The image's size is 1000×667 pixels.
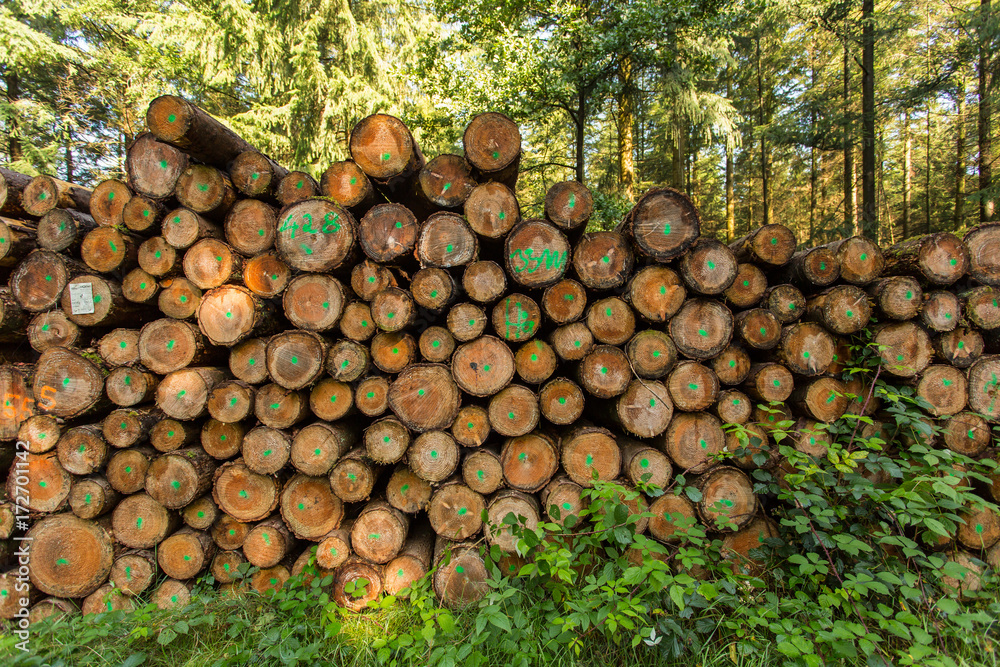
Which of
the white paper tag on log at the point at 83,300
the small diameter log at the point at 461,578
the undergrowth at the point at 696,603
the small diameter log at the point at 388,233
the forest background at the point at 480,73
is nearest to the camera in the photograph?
the undergrowth at the point at 696,603

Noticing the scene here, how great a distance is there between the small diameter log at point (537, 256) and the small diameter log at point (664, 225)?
48cm

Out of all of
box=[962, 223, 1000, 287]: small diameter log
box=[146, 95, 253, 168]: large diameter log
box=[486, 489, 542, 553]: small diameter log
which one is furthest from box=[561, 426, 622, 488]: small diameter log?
box=[146, 95, 253, 168]: large diameter log

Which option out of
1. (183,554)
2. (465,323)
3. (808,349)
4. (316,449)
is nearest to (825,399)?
(808,349)

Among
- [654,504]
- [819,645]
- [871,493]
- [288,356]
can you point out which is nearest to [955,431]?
[871,493]

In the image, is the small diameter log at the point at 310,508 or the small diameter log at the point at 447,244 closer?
the small diameter log at the point at 447,244

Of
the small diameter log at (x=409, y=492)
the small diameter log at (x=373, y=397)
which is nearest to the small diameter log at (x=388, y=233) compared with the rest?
the small diameter log at (x=373, y=397)

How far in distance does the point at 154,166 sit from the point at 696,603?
414 cm

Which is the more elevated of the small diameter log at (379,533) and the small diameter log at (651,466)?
the small diameter log at (651,466)

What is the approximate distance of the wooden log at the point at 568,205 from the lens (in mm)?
2490

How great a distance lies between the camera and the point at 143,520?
2680mm

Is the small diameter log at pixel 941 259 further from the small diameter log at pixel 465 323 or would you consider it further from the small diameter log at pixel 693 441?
the small diameter log at pixel 465 323

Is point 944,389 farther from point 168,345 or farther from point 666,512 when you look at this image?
point 168,345

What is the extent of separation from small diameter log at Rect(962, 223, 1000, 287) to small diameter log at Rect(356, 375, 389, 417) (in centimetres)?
370

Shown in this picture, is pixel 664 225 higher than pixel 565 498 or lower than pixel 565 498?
higher
